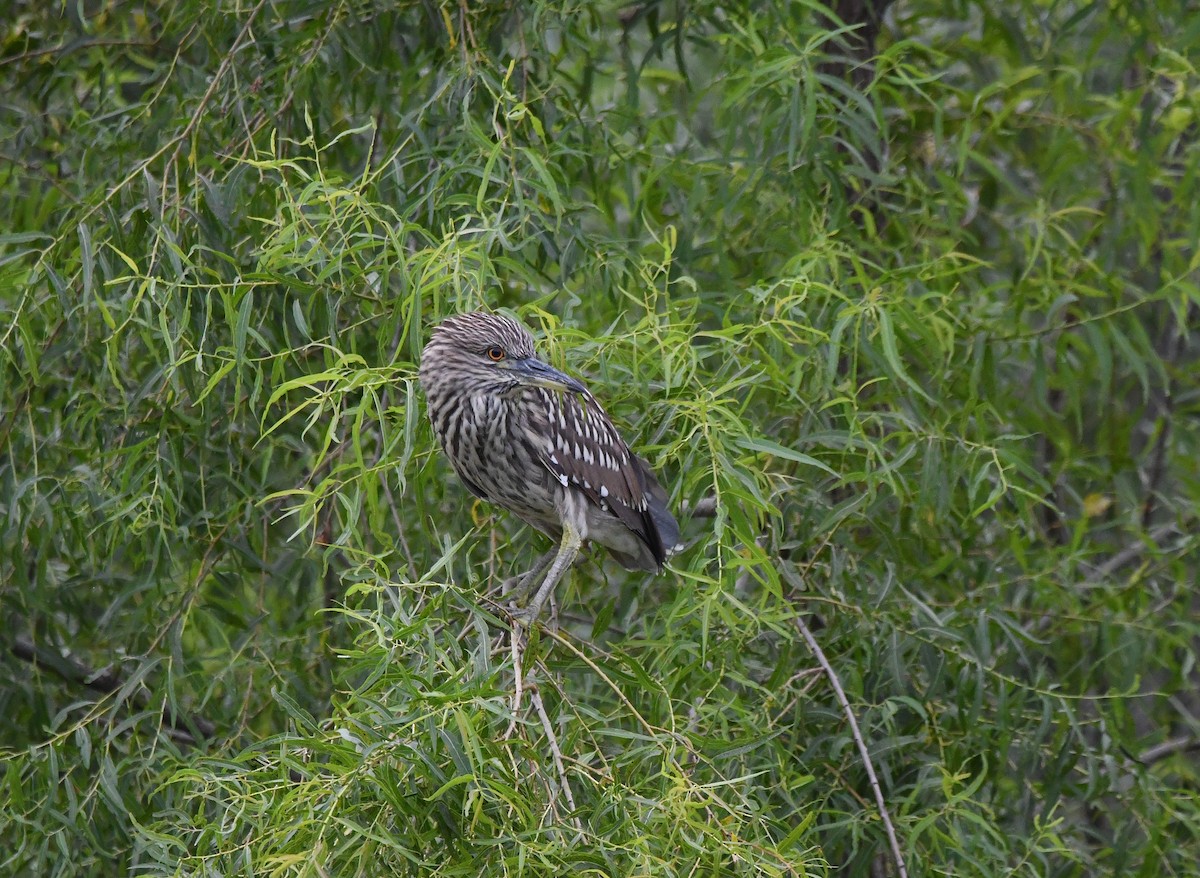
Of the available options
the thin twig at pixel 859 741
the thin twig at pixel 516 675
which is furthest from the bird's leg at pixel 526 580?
the thin twig at pixel 859 741

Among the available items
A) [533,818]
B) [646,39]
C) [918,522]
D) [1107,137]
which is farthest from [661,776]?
[646,39]

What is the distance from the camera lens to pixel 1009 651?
12.0ft

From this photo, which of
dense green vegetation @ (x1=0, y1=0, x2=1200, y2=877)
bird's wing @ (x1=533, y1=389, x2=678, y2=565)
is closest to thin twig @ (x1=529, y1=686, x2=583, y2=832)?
dense green vegetation @ (x1=0, y1=0, x2=1200, y2=877)

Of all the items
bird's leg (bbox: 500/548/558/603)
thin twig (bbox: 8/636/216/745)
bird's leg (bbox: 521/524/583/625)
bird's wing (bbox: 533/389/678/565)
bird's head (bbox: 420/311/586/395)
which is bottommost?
thin twig (bbox: 8/636/216/745)

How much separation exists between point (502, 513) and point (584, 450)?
0.42m

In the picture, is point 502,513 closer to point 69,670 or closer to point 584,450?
point 584,450

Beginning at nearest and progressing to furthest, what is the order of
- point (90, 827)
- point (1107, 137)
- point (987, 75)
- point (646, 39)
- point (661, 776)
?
point (661, 776)
point (90, 827)
point (1107, 137)
point (987, 75)
point (646, 39)

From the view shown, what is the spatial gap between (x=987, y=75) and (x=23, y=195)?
11.9 ft

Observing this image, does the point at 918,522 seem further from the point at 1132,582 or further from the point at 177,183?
the point at 177,183

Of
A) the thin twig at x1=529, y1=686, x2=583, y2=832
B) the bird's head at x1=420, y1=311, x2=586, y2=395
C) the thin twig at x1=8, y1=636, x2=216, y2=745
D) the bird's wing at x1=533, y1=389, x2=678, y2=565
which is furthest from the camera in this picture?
the thin twig at x1=8, y1=636, x2=216, y2=745

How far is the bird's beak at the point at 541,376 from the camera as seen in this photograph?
118 inches

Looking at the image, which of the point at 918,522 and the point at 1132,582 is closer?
the point at 918,522

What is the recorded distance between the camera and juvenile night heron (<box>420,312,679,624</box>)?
3.22 meters

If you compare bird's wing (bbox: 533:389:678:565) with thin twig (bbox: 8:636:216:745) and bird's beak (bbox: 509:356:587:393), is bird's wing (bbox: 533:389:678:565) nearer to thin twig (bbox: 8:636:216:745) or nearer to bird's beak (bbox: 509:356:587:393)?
bird's beak (bbox: 509:356:587:393)
